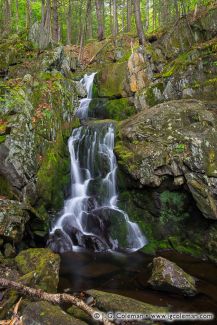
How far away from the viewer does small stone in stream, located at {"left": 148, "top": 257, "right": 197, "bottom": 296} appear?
23.1 feet

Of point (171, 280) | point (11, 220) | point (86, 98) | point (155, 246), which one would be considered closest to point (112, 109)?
point (86, 98)

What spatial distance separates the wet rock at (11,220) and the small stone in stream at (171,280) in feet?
12.6

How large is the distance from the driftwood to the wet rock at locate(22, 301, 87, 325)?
0.16m

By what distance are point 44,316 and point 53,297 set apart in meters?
0.45

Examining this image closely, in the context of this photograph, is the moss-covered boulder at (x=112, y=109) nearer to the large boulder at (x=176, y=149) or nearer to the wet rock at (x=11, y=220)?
the large boulder at (x=176, y=149)

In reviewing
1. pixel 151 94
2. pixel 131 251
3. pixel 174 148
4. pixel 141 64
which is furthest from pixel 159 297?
pixel 141 64

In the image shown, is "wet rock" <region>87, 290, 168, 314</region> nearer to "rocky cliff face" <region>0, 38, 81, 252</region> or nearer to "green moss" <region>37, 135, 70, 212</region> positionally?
"rocky cliff face" <region>0, 38, 81, 252</region>

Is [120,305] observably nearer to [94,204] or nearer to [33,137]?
[94,204]

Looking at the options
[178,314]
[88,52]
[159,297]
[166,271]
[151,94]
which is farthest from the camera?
[88,52]

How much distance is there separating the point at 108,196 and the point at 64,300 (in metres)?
6.68

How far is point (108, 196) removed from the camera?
1182 centimetres

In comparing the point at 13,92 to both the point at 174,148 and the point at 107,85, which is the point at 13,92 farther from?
the point at 107,85

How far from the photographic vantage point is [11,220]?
8391 millimetres

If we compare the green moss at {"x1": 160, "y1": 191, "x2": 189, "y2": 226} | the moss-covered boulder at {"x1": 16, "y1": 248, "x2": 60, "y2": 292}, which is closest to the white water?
the green moss at {"x1": 160, "y1": 191, "x2": 189, "y2": 226}
